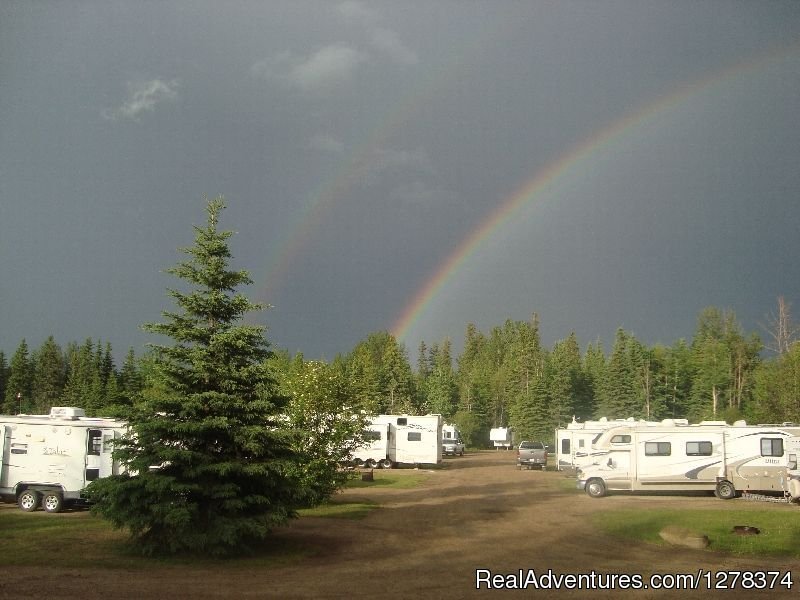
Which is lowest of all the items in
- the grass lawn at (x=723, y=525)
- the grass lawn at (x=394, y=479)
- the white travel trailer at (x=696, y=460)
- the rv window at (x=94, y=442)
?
the grass lawn at (x=394, y=479)

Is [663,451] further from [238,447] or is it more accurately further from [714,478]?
[238,447]

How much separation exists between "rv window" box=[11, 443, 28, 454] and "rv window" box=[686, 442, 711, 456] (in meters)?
25.8

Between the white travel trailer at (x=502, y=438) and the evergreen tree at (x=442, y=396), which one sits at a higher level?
the evergreen tree at (x=442, y=396)

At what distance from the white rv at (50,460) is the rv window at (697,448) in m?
22.9

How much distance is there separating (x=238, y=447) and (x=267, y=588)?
14.4 feet

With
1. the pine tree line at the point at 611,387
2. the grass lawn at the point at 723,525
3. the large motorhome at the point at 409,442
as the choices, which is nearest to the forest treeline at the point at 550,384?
the pine tree line at the point at 611,387

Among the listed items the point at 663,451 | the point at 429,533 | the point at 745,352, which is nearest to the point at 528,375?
the point at 745,352

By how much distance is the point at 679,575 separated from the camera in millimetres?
14031

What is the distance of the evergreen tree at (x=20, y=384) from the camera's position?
3484 inches

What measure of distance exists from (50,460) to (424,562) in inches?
578

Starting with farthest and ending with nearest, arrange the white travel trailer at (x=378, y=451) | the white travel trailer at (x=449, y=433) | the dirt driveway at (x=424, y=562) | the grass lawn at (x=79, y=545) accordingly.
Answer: the white travel trailer at (x=449, y=433)
the white travel trailer at (x=378, y=451)
the grass lawn at (x=79, y=545)
the dirt driveway at (x=424, y=562)

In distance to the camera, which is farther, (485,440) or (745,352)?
(485,440)

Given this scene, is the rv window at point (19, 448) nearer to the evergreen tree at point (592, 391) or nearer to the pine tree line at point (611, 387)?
the pine tree line at point (611, 387)

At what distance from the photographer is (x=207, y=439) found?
16.1 metres
